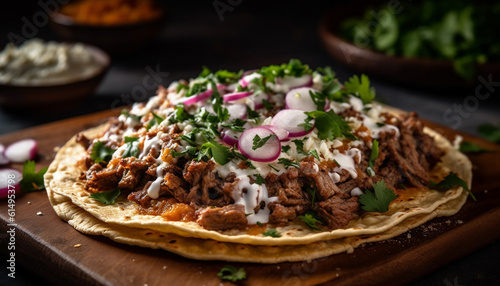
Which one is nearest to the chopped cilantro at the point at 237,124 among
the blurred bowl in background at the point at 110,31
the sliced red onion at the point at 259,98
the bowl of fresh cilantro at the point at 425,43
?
the sliced red onion at the point at 259,98

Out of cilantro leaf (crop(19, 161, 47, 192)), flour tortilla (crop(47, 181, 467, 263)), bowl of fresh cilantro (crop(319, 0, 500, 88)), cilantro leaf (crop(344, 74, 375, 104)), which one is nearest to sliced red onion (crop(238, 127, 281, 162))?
flour tortilla (crop(47, 181, 467, 263))

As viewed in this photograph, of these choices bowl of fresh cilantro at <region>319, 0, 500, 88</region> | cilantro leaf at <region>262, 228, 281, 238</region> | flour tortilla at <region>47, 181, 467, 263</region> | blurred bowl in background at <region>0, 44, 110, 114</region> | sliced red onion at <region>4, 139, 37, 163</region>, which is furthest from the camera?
bowl of fresh cilantro at <region>319, 0, 500, 88</region>

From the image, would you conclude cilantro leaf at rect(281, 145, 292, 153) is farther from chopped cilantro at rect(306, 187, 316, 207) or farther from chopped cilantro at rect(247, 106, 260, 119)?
chopped cilantro at rect(247, 106, 260, 119)

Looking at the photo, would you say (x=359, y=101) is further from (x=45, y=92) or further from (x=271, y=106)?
(x=45, y=92)

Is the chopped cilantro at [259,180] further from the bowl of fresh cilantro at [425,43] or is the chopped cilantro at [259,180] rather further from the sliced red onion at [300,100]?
the bowl of fresh cilantro at [425,43]

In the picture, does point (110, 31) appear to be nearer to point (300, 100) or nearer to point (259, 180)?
point (300, 100)

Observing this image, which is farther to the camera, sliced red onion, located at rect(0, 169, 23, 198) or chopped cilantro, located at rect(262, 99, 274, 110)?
chopped cilantro, located at rect(262, 99, 274, 110)

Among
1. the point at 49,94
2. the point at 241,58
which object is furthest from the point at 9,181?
the point at 241,58
